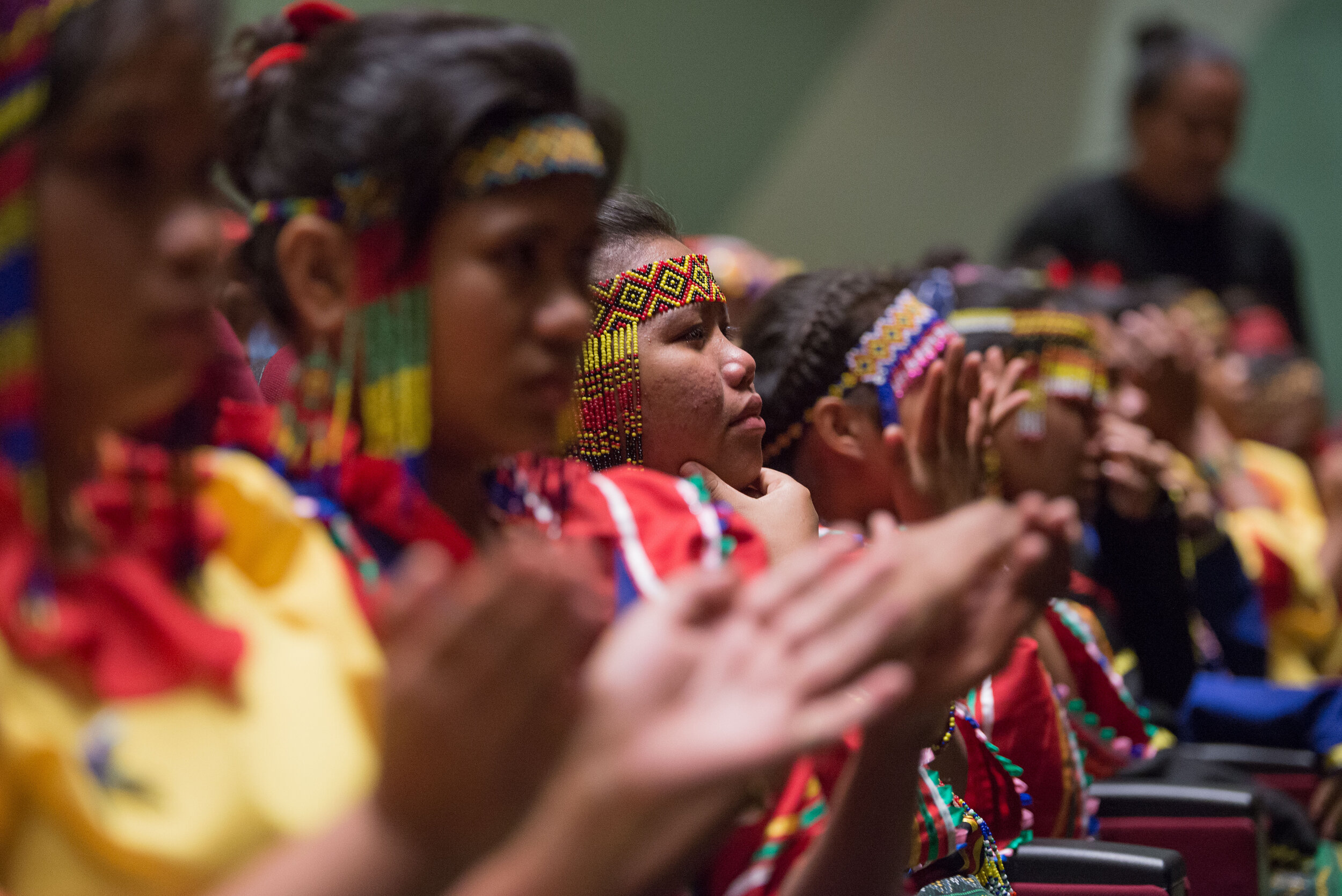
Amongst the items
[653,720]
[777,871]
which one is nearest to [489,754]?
[653,720]

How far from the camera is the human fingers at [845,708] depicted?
846 mm

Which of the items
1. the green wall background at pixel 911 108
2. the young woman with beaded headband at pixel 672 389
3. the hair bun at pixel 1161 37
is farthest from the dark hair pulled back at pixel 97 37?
the hair bun at pixel 1161 37

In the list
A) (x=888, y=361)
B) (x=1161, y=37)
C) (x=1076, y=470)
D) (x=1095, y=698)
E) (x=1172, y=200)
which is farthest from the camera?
(x=1161, y=37)

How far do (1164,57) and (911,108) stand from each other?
0.89 metres

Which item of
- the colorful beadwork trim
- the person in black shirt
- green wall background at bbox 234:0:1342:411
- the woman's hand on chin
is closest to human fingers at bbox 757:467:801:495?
the woman's hand on chin

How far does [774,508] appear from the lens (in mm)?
1481

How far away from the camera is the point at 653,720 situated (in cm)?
82

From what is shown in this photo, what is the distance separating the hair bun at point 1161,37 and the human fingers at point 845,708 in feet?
15.0

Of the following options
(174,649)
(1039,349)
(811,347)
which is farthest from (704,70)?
(174,649)

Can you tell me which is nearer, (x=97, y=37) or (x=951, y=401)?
(x=97, y=37)

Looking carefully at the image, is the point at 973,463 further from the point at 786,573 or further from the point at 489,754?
the point at 489,754

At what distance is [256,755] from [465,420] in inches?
11.0

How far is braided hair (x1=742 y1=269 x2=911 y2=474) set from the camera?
186 centimetres

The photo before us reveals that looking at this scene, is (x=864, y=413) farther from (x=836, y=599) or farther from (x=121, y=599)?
(x=121, y=599)
